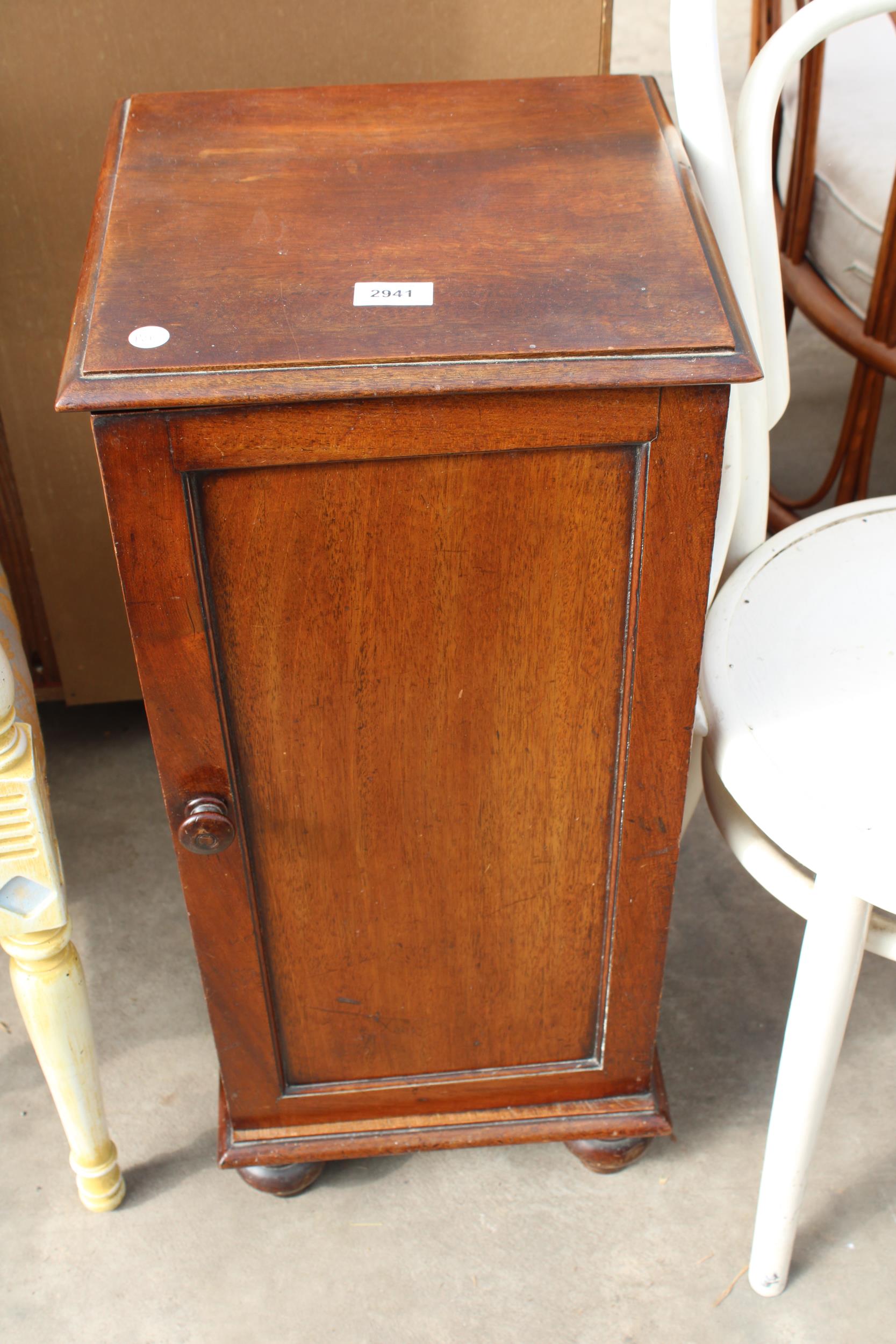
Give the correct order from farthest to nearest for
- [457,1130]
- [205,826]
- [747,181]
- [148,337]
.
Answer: [457,1130]
[747,181]
[205,826]
[148,337]

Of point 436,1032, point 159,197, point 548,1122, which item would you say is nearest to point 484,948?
point 436,1032

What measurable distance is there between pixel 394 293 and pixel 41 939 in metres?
0.56

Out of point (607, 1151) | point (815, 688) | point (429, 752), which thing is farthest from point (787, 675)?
point (607, 1151)

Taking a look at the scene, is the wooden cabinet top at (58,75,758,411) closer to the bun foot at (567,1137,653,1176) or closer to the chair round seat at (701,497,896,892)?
the chair round seat at (701,497,896,892)

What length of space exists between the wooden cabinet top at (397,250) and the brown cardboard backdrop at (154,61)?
223 millimetres

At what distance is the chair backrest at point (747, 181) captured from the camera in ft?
2.77

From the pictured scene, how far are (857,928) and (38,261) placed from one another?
0.95m

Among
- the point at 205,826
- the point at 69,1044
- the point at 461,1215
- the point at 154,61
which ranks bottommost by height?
the point at 461,1215

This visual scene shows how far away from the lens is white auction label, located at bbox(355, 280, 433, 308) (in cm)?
71

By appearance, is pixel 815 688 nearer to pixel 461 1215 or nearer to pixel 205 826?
pixel 205 826

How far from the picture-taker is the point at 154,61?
44.2 inches

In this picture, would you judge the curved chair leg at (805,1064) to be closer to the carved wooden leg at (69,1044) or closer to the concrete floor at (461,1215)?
the concrete floor at (461,1215)

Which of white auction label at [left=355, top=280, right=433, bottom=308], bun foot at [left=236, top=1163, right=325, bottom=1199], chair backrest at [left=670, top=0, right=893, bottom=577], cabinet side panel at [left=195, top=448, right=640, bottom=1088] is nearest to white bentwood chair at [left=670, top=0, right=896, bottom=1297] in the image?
chair backrest at [left=670, top=0, right=893, bottom=577]

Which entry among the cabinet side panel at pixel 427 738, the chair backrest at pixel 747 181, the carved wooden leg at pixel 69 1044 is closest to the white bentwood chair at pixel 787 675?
the chair backrest at pixel 747 181
